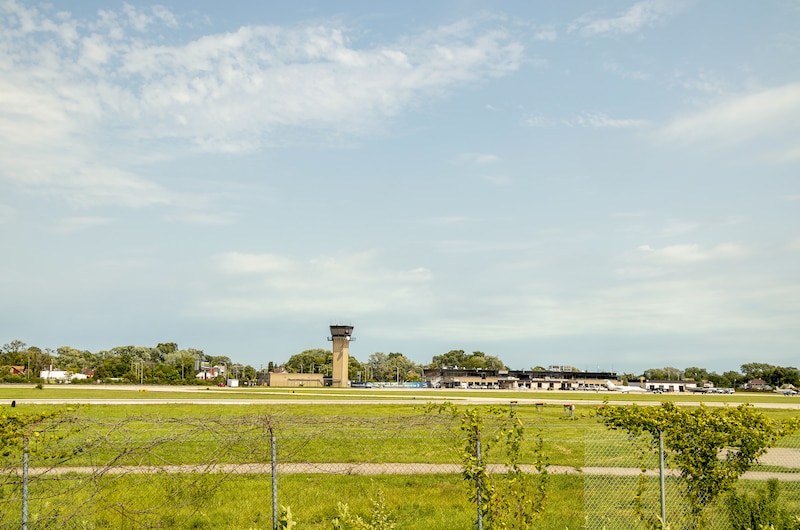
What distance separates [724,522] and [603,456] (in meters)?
9.78

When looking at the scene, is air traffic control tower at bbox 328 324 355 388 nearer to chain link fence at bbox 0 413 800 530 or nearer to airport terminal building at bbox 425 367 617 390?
airport terminal building at bbox 425 367 617 390

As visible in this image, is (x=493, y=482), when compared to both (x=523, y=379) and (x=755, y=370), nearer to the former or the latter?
(x=523, y=379)

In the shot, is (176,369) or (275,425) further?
(176,369)

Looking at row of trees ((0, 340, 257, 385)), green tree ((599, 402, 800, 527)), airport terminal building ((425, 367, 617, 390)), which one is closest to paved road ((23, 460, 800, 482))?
green tree ((599, 402, 800, 527))

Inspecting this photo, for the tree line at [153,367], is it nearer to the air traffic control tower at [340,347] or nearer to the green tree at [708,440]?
the air traffic control tower at [340,347]

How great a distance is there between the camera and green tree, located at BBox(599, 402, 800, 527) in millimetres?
10984

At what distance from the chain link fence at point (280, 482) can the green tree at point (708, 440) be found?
1.34 feet

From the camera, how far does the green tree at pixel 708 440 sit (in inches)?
432

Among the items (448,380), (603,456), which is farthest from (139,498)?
(448,380)

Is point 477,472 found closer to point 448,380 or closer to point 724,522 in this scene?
point 724,522

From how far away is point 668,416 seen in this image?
37.2ft

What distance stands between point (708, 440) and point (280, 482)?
9836 mm

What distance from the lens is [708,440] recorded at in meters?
11.0

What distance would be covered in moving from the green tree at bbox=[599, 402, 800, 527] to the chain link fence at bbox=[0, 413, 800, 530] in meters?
0.41
